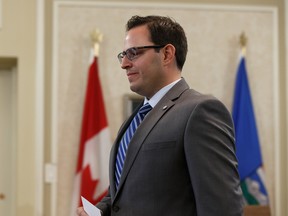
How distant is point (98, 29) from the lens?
4.43m

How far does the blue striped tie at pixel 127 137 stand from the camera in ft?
5.55

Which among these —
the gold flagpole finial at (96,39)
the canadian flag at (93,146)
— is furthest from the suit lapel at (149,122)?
the gold flagpole finial at (96,39)

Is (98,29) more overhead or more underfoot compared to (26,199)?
more overhead

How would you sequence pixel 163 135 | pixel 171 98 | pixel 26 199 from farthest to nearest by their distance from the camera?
pixel 26 199 → pixel 171 98 → pixel 163 135

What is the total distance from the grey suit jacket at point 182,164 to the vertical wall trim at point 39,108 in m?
2.79

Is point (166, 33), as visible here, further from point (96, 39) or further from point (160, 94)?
point (96, 39)

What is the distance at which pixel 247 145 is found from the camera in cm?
443

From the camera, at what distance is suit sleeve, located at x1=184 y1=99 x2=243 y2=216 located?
1399 mm

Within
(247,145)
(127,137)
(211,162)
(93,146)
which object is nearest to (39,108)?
(93,146)

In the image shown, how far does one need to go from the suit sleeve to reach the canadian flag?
291 centimetres

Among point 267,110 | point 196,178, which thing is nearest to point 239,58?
point 267,110

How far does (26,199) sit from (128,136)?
9.23ft

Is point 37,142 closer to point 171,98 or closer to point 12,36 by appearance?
point 12,36

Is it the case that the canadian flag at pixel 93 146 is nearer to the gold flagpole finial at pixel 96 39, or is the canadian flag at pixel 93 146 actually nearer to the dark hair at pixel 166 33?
the gold flagpole finial at pixel 96 39
